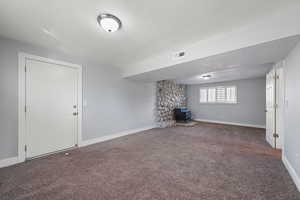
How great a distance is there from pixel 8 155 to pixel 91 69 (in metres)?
2.37

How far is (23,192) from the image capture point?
1585 millimetres

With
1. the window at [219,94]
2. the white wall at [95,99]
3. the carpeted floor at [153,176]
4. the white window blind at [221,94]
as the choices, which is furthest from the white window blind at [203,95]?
the carpeted floor at [153,176]

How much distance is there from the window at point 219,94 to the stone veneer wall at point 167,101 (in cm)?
136

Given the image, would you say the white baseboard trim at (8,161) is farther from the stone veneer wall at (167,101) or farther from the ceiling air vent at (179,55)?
the stone veneer wall at (167,101)

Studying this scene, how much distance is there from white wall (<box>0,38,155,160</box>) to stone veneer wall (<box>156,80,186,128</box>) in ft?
1.24

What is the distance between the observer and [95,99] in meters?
3.48

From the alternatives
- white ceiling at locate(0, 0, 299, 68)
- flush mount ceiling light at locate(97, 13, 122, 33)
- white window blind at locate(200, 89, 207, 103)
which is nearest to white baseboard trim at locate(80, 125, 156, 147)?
white ceiling at locate(0, 0, 299, 68)

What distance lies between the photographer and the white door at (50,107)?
249cm

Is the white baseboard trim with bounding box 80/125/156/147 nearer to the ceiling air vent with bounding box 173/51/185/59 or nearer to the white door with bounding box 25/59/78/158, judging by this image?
the white door with bounding box 25/59/78/158

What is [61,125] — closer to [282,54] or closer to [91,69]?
[91,69]

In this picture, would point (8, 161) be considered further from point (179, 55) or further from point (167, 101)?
point (167, 101)

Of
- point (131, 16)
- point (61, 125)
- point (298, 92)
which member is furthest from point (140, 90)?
point (298, 92)

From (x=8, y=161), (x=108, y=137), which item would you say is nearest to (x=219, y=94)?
(x=108, y=137)

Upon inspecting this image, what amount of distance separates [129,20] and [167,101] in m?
4.67
